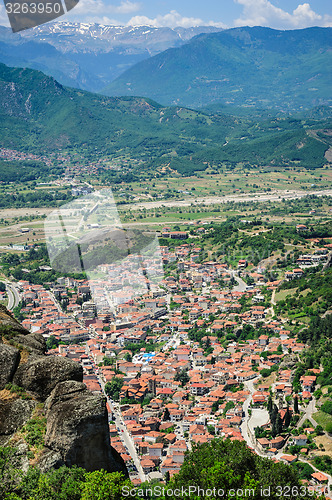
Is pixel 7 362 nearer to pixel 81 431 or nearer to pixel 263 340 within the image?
pixel 81 431

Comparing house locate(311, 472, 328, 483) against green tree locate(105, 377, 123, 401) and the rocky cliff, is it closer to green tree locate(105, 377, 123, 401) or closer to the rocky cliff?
green tree locate(105, 377, 123, 401)

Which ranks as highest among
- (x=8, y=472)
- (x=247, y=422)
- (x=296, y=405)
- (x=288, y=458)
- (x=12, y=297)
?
(x=8, y=472)

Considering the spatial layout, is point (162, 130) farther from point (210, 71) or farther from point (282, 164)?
point (210, 71)

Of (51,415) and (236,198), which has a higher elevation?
(51,415)

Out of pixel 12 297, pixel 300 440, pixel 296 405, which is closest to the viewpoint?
pixel 300 440

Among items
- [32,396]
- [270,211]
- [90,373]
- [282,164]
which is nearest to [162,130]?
[282,164]

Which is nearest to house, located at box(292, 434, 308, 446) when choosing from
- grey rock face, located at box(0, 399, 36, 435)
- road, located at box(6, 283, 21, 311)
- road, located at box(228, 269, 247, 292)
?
grey rock face, located at box(0, 399, 36, 435)

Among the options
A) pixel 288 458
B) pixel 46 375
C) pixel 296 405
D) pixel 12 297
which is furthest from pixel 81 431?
pixel 12 297
